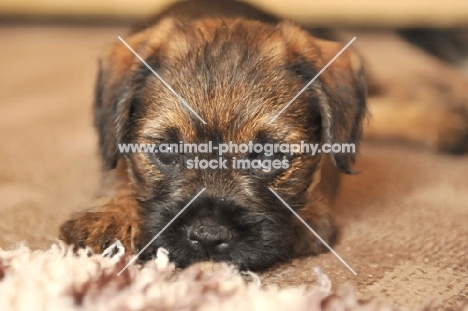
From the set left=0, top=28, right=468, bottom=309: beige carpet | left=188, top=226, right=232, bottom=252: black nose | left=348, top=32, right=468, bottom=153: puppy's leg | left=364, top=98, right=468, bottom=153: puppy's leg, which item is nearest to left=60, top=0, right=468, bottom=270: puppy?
left=188, top=226, right=232, bottom=252: black nose

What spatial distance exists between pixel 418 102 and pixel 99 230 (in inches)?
68.7

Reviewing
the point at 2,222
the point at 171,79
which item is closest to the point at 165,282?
the point at 171,79

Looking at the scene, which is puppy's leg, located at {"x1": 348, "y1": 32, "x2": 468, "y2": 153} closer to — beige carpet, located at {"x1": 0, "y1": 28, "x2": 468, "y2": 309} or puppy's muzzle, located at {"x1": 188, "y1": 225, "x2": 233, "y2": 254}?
beige carpet, located at {"x1": 0, "y1": 28, "x2": 468, "y2": 309}

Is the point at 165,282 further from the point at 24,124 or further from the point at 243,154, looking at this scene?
the point at 24,124

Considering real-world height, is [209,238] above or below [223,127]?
below

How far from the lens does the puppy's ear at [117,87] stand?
1649mm

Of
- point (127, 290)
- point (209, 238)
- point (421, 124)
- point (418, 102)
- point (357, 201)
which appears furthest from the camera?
point (418, 102)

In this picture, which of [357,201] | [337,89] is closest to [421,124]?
[357,201]

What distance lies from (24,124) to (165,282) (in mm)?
1663

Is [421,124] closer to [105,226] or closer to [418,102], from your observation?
[418,102]

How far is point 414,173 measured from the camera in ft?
7.38

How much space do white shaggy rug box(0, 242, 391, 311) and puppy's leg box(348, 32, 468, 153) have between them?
1.22 m

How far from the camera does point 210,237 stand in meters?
1.38

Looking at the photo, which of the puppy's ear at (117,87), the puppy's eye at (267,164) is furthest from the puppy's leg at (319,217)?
the puppy's ear at (117,87)
